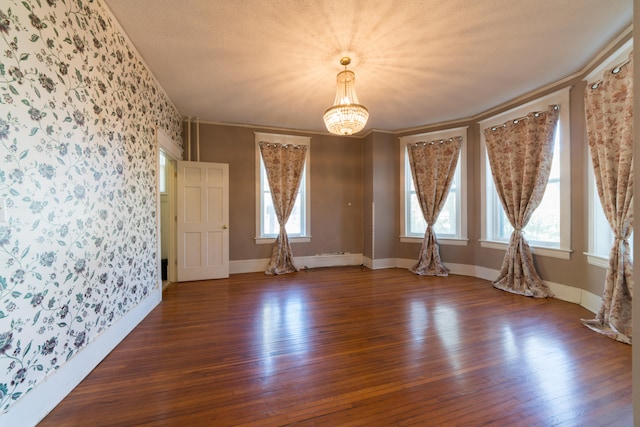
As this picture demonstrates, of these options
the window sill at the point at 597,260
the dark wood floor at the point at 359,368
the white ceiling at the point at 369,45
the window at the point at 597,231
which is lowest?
the dark wood floor at the point at 359,368

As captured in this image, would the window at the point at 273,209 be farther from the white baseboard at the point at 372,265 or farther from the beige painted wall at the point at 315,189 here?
the white baseboard at the point at 372,265

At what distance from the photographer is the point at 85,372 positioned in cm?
173

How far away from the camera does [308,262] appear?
494 centimetres

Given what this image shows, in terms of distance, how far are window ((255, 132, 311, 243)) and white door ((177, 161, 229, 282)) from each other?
2.05 ft

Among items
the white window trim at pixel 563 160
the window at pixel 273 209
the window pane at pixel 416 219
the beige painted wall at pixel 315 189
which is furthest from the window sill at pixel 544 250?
the window at pixel 273 209

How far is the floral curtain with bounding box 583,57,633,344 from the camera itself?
220 cm

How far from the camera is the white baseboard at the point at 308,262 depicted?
14.9ft

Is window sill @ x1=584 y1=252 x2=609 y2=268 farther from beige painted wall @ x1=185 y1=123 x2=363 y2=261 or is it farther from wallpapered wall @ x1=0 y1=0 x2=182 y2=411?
wallpapered wall @ x1=0 y1=0 x2=182 y2=411

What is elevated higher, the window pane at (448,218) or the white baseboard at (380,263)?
the window pane at (448,218)

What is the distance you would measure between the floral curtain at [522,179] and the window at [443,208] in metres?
0.65

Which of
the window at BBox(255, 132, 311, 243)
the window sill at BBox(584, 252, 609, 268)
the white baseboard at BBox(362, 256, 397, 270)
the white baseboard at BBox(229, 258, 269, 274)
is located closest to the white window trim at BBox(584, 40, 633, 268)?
the window sill at BBox(584, 252, 609, 268)

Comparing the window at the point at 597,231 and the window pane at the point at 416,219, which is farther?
the window pane at the point at 416,219

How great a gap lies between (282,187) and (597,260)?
4.31 m

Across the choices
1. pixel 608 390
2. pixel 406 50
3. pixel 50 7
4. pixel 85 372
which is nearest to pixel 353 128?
pixel 406 50
